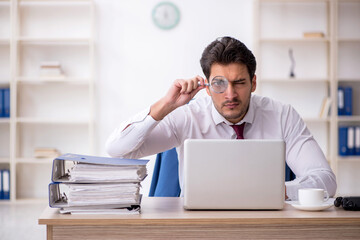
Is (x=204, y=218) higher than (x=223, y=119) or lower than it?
lower

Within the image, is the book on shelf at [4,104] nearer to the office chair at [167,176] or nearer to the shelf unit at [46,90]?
the shelf unit at [46,90]

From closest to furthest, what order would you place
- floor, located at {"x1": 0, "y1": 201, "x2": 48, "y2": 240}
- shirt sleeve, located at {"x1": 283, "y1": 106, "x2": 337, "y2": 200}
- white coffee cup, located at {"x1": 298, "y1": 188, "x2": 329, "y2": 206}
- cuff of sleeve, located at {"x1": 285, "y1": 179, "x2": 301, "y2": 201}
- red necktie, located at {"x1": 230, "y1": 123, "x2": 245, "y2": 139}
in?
1. white coffee cup, located at {"x1": 298, "y1": 188, "x2": 329, "y2": 206}
2. cuff of sleeve, located at {"x1": 285, "y1": 179, "x2": 301, "y2": 201}
3. shirt sleeve, located at {"x1": 283, "y1": 106, "x2": 337, "y2": 200}
4. red necktie, located at {"x1": 230, "y1": 123, "x2": 245, "y2": 139}
5. floor, located at {"x1": 0, "y1": 201, "x2": 48, "y2": 240}

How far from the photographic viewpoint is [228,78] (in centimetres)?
206

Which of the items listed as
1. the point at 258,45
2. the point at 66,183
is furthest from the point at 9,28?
the point at 66,183

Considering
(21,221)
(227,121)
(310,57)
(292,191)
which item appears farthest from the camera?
(310,57)

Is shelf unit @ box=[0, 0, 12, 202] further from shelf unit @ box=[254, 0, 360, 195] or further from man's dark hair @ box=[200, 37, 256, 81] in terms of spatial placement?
man's dark hair @ box=[200, 37, 256, 81]

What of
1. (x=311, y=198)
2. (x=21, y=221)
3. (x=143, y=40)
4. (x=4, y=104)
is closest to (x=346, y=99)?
(x=143, y=40)

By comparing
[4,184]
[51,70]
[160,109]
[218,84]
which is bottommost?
[4,184]

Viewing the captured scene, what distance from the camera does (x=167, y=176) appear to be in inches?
84.9

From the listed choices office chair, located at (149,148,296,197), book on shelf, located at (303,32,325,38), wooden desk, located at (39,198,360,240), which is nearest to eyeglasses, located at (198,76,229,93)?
office chair, located at (149,148,296,197)

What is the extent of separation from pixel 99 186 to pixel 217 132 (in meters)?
0.88

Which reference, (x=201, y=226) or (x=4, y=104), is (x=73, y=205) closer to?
(x=201, y=226)

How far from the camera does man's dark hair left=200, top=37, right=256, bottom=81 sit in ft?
6.77

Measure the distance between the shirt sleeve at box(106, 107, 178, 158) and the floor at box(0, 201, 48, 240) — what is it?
168 centimetres
